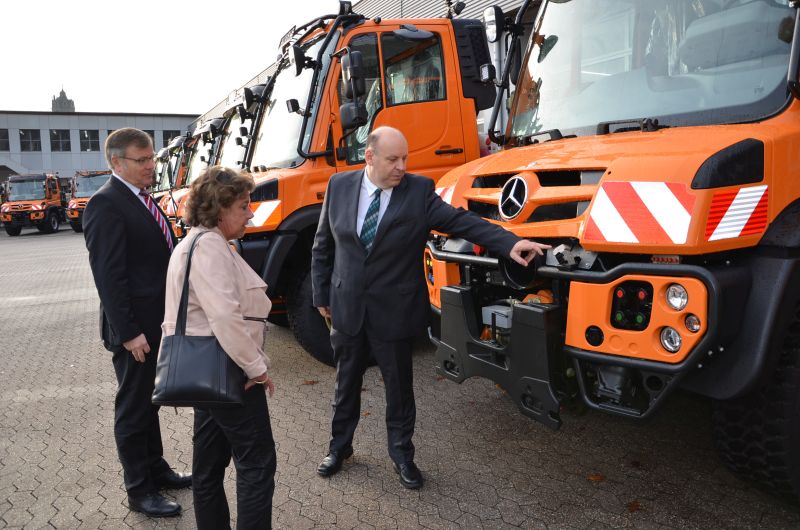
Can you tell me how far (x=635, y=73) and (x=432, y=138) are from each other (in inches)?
94.9

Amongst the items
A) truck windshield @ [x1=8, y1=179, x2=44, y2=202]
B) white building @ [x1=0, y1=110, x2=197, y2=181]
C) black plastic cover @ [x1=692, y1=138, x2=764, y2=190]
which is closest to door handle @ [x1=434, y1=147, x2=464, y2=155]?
black plastic cover @ [x1=692, y1=138, x2=764, y2=190]

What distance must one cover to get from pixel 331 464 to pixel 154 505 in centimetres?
90

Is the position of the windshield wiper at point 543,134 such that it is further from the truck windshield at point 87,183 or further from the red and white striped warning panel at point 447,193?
the truck windshield at point 87,183

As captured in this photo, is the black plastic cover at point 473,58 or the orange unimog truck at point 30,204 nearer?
the black plastic cover at point 473,58

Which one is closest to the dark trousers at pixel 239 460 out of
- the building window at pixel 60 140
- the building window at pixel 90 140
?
the building window at pixel 90 140

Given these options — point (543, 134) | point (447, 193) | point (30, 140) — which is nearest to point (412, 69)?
point (543, 134)

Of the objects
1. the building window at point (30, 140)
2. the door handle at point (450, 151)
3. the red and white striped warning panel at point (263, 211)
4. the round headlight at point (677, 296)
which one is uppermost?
the building window at point (30, 140)

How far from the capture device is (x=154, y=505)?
318 cm

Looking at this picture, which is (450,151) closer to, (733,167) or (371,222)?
(371,222)

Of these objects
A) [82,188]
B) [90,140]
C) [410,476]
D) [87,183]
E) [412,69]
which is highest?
[90,140]

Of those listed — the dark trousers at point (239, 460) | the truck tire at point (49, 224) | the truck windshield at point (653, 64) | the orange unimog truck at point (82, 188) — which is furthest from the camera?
the truck tire at point (49, 224)

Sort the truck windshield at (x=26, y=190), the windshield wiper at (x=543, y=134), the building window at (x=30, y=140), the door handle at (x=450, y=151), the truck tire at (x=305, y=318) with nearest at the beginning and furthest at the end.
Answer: the windshield wiper at (x=543, y=134) → the truck tire at (x=305, y=318) → the door handle at (x=450, y=151) → the truck windshield at (x=26, y=190) → the building window at (x=30, y=140)

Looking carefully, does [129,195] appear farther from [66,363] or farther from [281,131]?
[66,363]

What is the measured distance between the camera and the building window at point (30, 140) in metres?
51.0
